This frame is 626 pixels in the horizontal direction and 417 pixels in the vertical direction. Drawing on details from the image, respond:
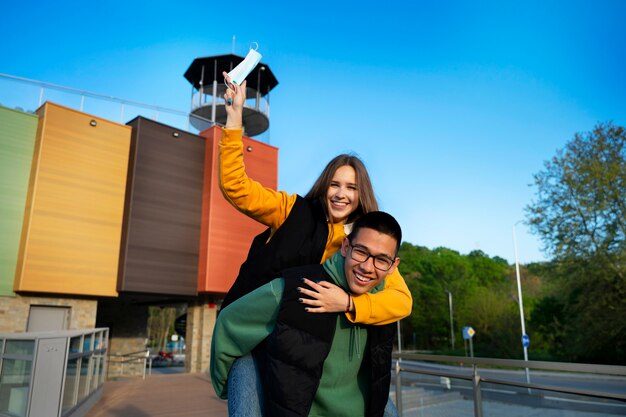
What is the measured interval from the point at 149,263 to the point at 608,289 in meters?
17.6

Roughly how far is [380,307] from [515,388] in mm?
3430

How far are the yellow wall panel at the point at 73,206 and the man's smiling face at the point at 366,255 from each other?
16.5 meters

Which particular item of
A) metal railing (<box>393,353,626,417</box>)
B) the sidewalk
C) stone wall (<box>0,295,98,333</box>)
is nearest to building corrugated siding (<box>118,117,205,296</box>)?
stone wall (<box>0,295,98,333</box>)

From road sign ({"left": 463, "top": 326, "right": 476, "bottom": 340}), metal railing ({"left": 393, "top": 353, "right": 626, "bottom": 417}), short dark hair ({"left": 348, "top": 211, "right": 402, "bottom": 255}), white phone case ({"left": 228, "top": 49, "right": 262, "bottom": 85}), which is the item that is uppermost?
white phone case ({"left": 228, "top": 49, "right": 262, "bottom": 85})

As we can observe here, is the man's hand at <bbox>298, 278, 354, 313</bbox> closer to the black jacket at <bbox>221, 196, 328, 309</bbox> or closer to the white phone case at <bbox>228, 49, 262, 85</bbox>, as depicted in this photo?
the black jacket at <bbox>221, 196, 328, 309</bbox>

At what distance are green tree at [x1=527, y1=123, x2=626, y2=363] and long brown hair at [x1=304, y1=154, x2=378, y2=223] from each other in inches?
750

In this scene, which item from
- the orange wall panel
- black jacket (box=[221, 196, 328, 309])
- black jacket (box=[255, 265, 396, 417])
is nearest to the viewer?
black jacket (box=[255, 265, 396, 417])

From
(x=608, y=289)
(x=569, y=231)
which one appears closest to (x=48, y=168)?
(x=569, y=231)

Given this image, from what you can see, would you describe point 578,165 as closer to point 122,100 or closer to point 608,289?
point 608,289

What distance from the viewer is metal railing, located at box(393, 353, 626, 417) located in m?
3.40

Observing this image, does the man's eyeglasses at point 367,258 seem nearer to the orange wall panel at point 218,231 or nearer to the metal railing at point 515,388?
the metal railing at point 515,388

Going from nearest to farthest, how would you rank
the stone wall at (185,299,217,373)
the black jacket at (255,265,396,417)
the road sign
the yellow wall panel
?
1. the black jacket at (255,265,396,417)
2. the yellow wall panel
3. the stone wall at (185,299,217,373)
4. the road sign

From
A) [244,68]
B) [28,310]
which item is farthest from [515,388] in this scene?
[28,310]

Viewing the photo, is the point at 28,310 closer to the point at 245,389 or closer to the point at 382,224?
the point at 245,389
